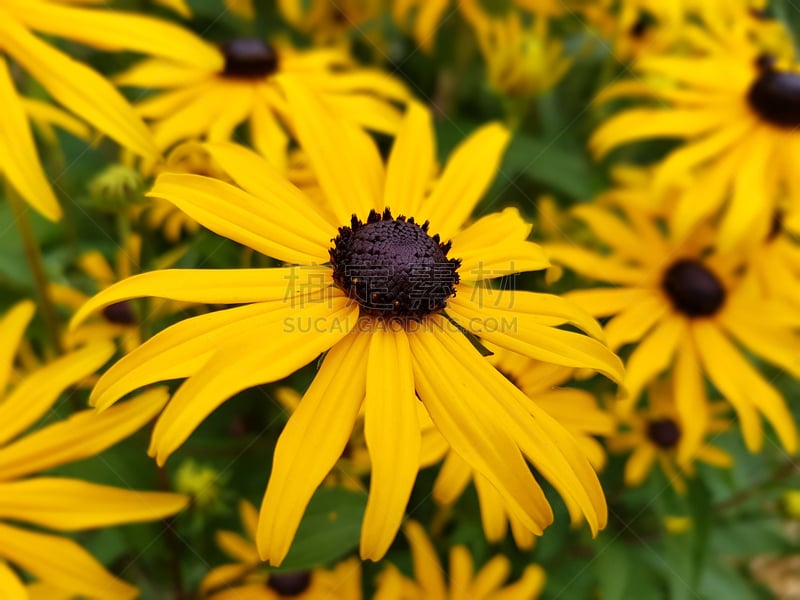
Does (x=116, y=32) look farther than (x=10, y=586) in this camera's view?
Yes

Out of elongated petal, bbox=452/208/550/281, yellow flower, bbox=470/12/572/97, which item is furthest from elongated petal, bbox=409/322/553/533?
yellow flower, bbox=470/12/572/97

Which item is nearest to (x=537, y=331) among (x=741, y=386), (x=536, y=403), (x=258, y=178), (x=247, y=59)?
(x=536, y=403)

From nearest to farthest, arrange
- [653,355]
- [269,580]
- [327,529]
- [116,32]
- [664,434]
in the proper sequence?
[327,529] → [116,32] → [269,580] → [653,355] → [664,434]

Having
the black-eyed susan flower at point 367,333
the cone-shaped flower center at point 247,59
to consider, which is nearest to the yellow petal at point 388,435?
the black-eyed susan flower at point 367,333

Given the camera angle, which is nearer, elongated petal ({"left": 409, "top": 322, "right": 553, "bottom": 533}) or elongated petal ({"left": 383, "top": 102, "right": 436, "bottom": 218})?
elongated petal ({"left": 409, "top": 322, "right": 553, "bottom": 533})

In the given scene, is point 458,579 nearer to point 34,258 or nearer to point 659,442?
point 659,442

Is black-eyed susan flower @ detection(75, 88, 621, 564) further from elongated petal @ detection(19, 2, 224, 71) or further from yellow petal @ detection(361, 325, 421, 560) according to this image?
elongated petal @ detection(19, 2, 224, 71)
